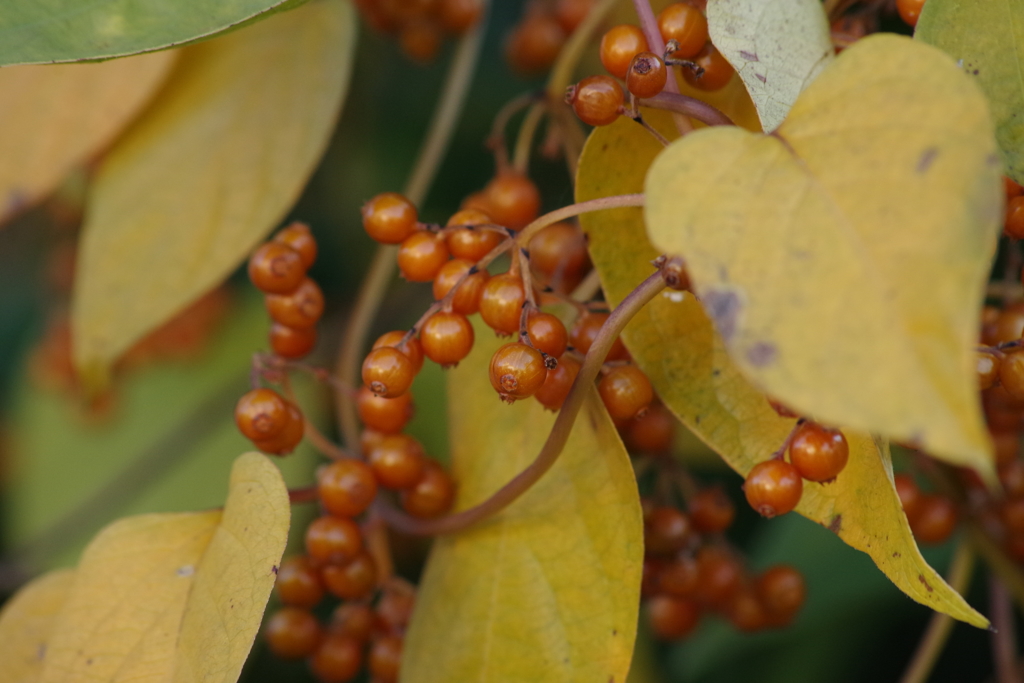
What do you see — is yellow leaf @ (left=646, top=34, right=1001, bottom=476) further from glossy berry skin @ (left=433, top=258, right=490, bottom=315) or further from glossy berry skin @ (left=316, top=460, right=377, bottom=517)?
glossy berry skin @ (left=316, top=460, right=377, bottom=517)

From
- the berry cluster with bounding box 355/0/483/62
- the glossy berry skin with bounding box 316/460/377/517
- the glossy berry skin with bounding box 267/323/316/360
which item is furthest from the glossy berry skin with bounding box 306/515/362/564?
the berry cluster with bounding box 355/0/483/62

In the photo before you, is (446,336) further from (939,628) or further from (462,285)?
(939,628)

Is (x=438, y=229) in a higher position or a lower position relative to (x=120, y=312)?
higher

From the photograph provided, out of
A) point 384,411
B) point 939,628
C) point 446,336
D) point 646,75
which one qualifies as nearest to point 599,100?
point 646,75

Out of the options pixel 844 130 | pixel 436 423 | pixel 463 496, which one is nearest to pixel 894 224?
pixel 844 130

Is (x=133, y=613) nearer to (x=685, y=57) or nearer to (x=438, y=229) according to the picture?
(x=438, y=229)

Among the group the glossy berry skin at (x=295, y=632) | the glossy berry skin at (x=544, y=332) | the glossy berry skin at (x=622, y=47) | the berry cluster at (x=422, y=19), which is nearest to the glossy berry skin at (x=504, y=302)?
the glossy berry skin at (x=544, y=332)
